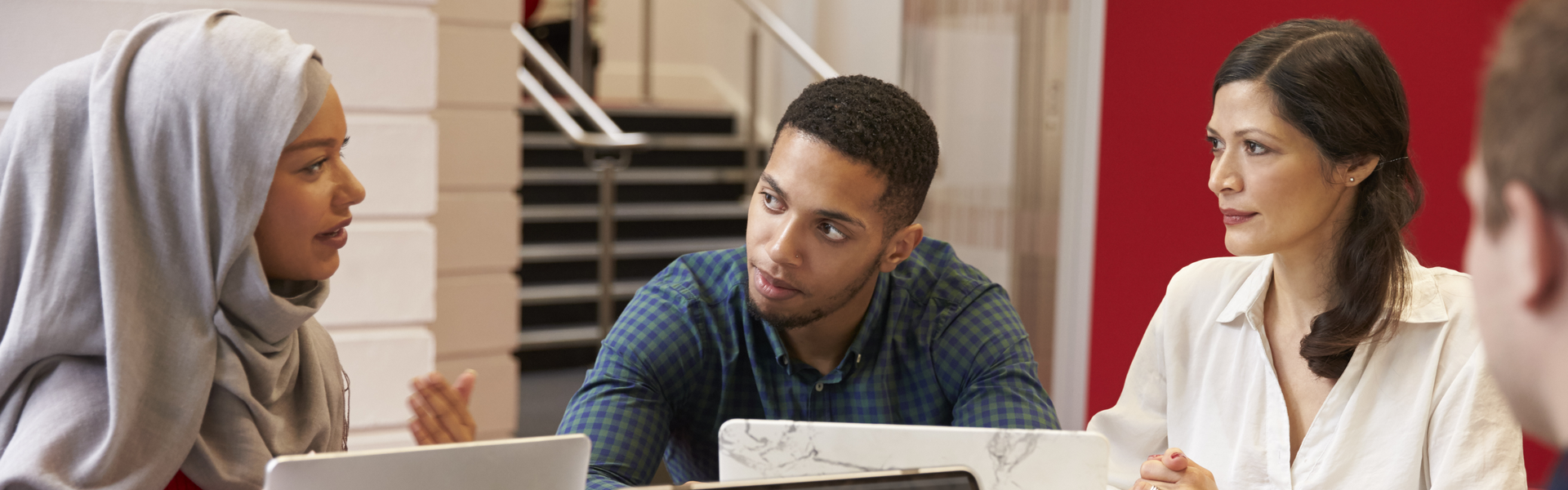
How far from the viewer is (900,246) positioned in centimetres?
149

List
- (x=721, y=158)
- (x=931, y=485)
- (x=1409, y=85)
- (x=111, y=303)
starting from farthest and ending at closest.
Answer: (x=721, y=158) < (x=1409, y=85) < (x=111, y=303) < (x=931, y=485)

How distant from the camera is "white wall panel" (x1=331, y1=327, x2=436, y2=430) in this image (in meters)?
2.62

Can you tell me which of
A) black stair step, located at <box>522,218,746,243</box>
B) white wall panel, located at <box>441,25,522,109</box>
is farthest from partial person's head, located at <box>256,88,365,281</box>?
black stair step, located at <box>522,218,746,243</box>

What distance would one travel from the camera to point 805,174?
1357 millimetres

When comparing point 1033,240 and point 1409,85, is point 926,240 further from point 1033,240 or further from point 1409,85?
point 1033,240

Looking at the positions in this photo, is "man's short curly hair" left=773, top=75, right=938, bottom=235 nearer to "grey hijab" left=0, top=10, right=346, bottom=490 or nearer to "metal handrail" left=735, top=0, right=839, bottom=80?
"grey hijab" left=0, top=10, right=346, bottom=490

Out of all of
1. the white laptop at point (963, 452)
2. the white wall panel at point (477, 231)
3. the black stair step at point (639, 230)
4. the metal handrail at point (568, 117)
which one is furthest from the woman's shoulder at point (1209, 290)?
the black stair step at point (639, 230)

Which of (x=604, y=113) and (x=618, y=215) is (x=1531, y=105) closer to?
(x=618, y=215)

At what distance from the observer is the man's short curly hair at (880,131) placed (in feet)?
4.51

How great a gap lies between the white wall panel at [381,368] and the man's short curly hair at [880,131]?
158cm

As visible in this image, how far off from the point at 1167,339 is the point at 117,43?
1422 millimetres

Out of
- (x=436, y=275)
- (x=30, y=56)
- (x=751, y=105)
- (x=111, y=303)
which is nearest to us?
(x=111, y=303)

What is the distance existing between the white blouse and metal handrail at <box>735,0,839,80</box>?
122 inches

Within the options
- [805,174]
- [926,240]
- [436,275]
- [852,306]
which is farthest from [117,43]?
[436,275]
